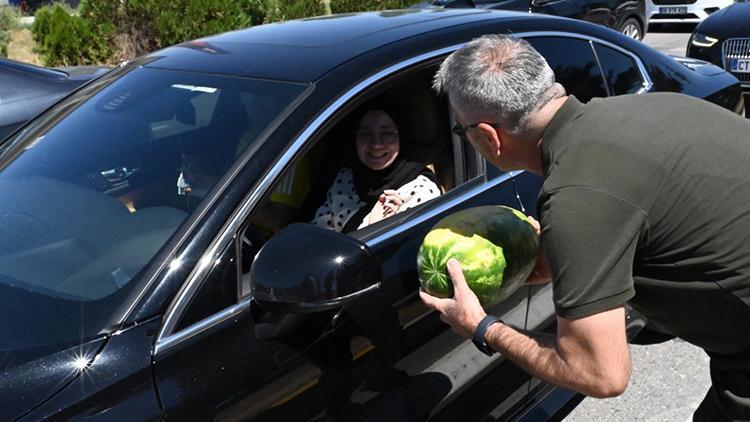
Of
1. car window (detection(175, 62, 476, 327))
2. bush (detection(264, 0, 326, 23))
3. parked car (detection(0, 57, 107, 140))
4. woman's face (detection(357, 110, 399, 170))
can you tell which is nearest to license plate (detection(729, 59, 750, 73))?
car window (detection(175, 62, 476, 327))

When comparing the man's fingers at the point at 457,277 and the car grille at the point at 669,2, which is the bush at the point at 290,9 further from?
the man's fingers at the point at 457,277

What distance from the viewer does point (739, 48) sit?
299 inches

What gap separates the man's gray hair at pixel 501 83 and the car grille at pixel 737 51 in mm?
6673

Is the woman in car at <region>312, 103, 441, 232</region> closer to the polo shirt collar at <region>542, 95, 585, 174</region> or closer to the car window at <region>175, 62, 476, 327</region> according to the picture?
the car window at <region>175, 62, 476, 327</region>

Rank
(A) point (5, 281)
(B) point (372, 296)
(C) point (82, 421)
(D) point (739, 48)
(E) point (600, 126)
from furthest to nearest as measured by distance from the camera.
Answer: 1. (D) point (739, 48)
2. (B) point (372, 296)
3. (A) point (5, 281)
4. (E) point (600, 126)
5. (C) point (82, 421)

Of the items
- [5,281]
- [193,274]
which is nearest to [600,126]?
[193,274]

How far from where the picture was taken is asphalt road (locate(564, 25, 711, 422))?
3.12 meters

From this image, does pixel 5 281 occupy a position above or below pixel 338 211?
above

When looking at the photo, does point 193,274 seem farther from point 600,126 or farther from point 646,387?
point 646,387

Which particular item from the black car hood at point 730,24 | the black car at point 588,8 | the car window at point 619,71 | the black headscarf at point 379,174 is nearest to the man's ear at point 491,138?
the black headscarf at point 379,174

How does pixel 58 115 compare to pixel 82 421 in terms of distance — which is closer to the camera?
pixel 82 421

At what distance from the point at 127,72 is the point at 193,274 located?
1298 mm

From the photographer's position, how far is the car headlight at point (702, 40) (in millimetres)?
7805

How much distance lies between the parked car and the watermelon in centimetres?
361
